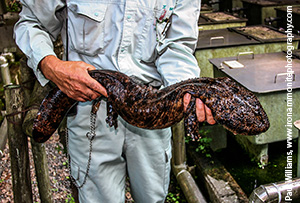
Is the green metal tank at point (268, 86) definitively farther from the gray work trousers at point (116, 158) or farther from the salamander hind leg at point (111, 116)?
the salamander hind leg at point (111, 116)

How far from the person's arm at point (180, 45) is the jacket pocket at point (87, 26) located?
50cm

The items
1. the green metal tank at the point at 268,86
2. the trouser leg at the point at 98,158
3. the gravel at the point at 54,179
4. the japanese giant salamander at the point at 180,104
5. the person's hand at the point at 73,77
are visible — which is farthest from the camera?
the gravel at the point at 54,179

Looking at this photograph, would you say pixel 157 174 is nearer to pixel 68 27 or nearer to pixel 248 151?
pixel 68 27

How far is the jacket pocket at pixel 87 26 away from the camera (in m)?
2.43

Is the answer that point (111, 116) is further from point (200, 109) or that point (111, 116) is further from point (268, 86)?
point (268, 86)

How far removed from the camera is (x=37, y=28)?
2.56m

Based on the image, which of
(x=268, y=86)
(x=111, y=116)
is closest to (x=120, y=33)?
(x=111, y=116)

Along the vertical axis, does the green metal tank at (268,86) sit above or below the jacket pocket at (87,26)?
below

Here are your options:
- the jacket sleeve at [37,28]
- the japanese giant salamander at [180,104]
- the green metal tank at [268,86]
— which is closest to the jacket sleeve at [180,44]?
the japanese giant salamander at [180,104]

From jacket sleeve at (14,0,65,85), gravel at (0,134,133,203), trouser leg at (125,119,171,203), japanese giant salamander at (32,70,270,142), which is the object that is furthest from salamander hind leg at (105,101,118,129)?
gravel at (0,134,133,203)

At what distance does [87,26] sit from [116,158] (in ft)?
3.63

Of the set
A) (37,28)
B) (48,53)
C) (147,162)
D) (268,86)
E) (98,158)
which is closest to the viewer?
(48,53)

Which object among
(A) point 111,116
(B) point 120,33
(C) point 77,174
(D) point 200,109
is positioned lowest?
(C) point 77,174

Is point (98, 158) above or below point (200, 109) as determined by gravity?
below
